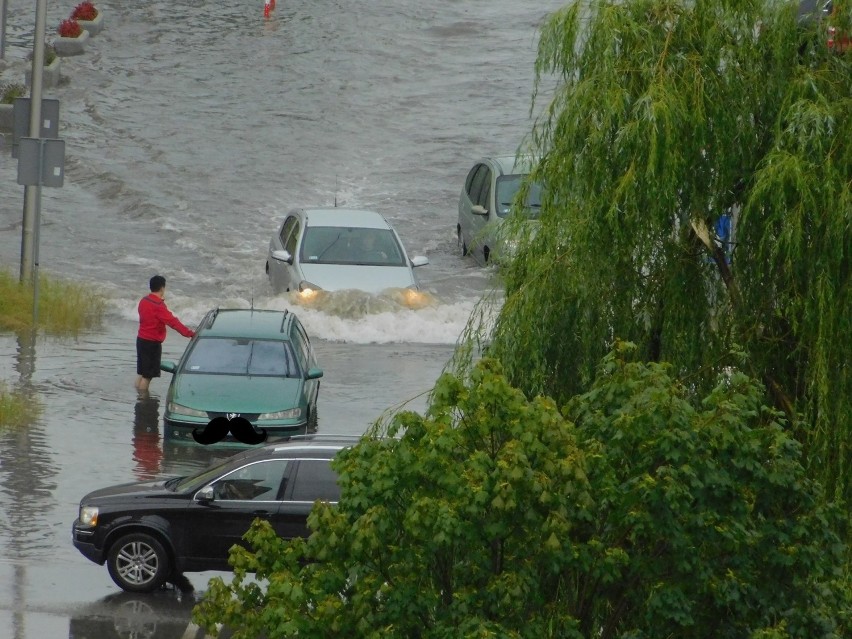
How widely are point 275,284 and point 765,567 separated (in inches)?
752

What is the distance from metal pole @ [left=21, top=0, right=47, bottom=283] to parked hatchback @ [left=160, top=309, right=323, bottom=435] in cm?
565

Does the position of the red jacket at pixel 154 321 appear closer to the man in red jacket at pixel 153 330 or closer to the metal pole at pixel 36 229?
the man in red jacket at pixel 153 330

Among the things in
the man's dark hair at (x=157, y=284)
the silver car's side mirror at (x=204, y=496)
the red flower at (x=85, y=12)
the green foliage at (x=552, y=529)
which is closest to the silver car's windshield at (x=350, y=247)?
the man's dark hair at (x=157, y=284)

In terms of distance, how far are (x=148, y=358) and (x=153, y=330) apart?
520 millimetres

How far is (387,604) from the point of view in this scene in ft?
23.0

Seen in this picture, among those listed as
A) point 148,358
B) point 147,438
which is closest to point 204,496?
point 147,438

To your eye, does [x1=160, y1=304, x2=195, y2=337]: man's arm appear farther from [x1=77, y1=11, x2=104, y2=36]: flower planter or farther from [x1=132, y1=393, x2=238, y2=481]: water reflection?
[x1=77, y1=11, x2=104, y2=36]: flower planter

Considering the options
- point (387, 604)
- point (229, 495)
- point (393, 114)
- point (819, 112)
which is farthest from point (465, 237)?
point (387, 604)

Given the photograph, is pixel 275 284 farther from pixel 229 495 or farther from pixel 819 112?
pixel 819 112

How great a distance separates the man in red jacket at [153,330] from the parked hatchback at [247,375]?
1.93 feet

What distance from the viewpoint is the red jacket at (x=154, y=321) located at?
Result: 1947 centimetres

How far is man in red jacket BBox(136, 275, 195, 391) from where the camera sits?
1948 centimetres

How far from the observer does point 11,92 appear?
36.2 meters

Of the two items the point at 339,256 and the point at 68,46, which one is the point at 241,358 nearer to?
the point at 339,256
